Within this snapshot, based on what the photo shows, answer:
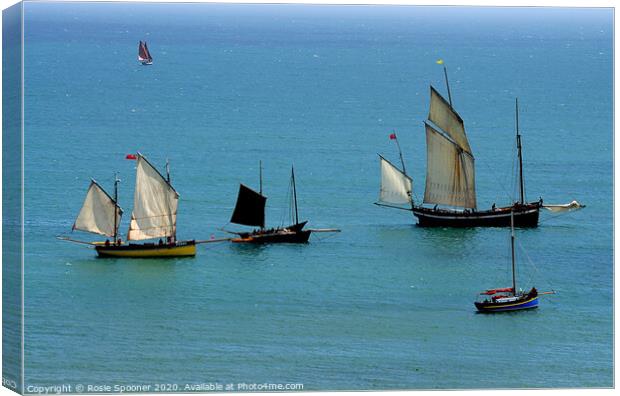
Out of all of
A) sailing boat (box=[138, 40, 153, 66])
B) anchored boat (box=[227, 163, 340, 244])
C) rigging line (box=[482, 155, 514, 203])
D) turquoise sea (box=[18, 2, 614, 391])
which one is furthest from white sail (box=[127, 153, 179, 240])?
rigging line (box=[482, 155, 514, 203])

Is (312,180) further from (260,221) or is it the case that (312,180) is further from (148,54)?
(148,54)

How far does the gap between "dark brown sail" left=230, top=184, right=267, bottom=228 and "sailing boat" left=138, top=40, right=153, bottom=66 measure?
6557 millimetres

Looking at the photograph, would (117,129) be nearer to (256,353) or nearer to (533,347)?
(256,353)

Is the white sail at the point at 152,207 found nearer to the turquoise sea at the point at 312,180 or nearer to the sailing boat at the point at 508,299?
the turquoise sea at the point at 312,180

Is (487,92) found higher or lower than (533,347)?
higher

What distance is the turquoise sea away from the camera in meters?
61.4

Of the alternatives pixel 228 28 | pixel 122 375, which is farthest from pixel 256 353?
pixel 228 28

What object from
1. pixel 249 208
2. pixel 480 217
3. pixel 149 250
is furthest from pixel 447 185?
pixel 149 250

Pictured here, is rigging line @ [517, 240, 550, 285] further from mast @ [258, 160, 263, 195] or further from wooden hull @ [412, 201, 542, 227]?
mast @ [258, 160, 263, 195]

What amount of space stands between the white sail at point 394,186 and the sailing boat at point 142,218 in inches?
201

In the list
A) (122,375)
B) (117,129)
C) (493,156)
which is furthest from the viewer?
(493,156)

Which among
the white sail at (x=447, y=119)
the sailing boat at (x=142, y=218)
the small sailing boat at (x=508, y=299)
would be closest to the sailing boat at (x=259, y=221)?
the sailing boat at (x=142, y=218)

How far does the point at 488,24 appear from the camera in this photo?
204 ft

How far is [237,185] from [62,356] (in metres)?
10.2
